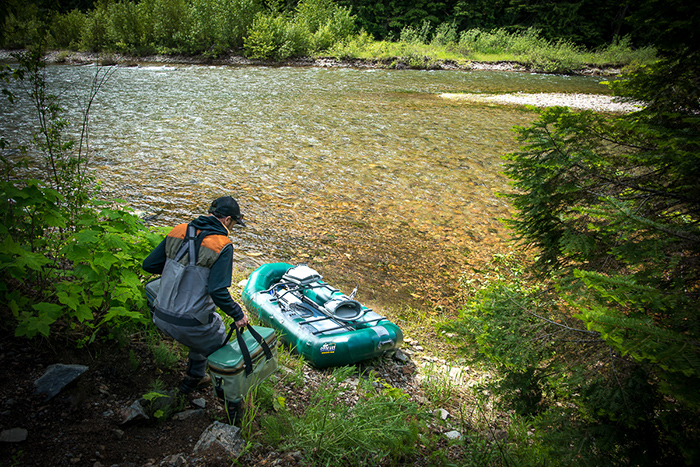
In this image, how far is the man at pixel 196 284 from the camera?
2.58 m

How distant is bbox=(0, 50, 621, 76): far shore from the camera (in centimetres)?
2348

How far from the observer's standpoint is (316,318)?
4.26m

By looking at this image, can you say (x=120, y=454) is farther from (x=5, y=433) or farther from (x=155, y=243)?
(x=155, y=243)

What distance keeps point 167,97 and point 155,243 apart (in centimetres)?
1372

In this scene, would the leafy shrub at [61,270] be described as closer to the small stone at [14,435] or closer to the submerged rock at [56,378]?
the submerged rock at [56,378]

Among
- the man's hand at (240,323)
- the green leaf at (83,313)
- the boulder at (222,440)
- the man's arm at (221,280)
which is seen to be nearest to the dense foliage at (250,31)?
the green leaf at (83,313)

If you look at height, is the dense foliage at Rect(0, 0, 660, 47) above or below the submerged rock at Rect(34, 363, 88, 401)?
above

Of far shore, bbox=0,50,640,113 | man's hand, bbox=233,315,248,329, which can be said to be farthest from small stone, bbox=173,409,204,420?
far shore, bbox=0,50,640,113

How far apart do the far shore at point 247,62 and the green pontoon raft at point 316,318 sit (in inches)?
892

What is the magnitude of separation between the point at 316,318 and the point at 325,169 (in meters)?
5.45

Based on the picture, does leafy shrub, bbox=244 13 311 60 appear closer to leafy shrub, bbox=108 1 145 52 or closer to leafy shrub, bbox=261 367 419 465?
leafy shrub, bbox=108 1 145 52

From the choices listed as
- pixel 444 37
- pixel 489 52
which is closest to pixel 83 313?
pixel 489 52

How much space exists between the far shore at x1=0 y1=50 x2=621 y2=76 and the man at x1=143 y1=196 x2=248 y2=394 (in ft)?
79.0

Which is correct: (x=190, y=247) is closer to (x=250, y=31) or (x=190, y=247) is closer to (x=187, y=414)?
(x=187, y=414)
